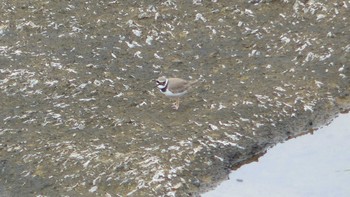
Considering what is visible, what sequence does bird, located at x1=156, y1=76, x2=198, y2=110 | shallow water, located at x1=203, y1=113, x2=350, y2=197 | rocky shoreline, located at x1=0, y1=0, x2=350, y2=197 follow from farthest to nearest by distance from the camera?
bird, located at x1=156, y1=76, x2=198, y2=110 < rocky shoreline, located at x1=0, y1=0, x2=350, y2=197 < shallow water, located at x1=203, y1=113, x2=350, y2=197

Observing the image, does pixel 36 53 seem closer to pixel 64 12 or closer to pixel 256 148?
pixel 64 12

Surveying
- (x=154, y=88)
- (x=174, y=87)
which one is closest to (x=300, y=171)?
(x=174, y=87)

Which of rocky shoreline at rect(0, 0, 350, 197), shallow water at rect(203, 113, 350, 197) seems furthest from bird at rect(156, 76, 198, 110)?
shallow water at rect(203, 113, 350, 197)

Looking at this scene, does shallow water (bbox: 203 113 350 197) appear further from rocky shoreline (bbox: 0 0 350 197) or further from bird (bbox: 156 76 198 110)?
bird (bbox: 156 76 198 110)

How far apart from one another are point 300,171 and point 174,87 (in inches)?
82.6

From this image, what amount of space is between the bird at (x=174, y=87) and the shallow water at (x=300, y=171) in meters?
1.45

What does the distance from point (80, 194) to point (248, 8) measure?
4.97 m

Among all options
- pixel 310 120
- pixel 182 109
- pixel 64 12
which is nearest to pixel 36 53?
pixel 64 12

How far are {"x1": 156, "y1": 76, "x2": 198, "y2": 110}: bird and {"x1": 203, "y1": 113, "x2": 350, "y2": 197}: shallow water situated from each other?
4.75ft

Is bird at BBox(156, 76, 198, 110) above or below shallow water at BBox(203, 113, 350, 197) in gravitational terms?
above

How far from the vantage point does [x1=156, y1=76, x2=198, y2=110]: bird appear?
10180 millimetres

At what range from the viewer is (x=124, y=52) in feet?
38.6

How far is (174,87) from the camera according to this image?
10.2 meters

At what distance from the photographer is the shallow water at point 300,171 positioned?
348 inches
